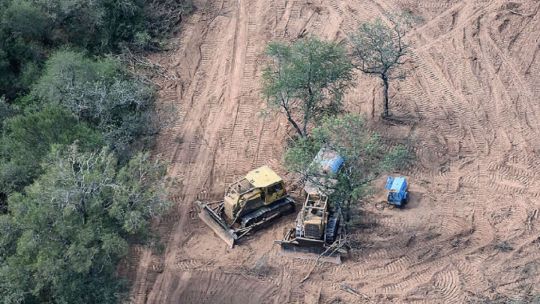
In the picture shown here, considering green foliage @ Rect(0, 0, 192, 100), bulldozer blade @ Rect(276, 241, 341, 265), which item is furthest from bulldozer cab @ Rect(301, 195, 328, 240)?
green foliage @ Rect(0, 0, 192, 100)

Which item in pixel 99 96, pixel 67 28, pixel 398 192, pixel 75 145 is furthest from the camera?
pixel 67 28

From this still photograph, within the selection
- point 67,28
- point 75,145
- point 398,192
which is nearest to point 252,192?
point 398,192

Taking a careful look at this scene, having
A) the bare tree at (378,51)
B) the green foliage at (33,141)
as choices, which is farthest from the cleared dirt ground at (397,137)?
the green foliage at (33,141)

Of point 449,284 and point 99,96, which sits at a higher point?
point 99,96

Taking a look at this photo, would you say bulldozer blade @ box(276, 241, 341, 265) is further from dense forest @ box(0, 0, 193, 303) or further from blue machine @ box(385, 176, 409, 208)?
dense forest @ box(0, 0, 193, 303)

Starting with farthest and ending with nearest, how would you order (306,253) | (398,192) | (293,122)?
(293,122), (398,192), (306,253)

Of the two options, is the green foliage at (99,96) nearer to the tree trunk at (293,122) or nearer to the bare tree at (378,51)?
the tree trunk at (293,122)

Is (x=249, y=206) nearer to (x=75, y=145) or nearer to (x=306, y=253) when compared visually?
(x=306, y=253)
